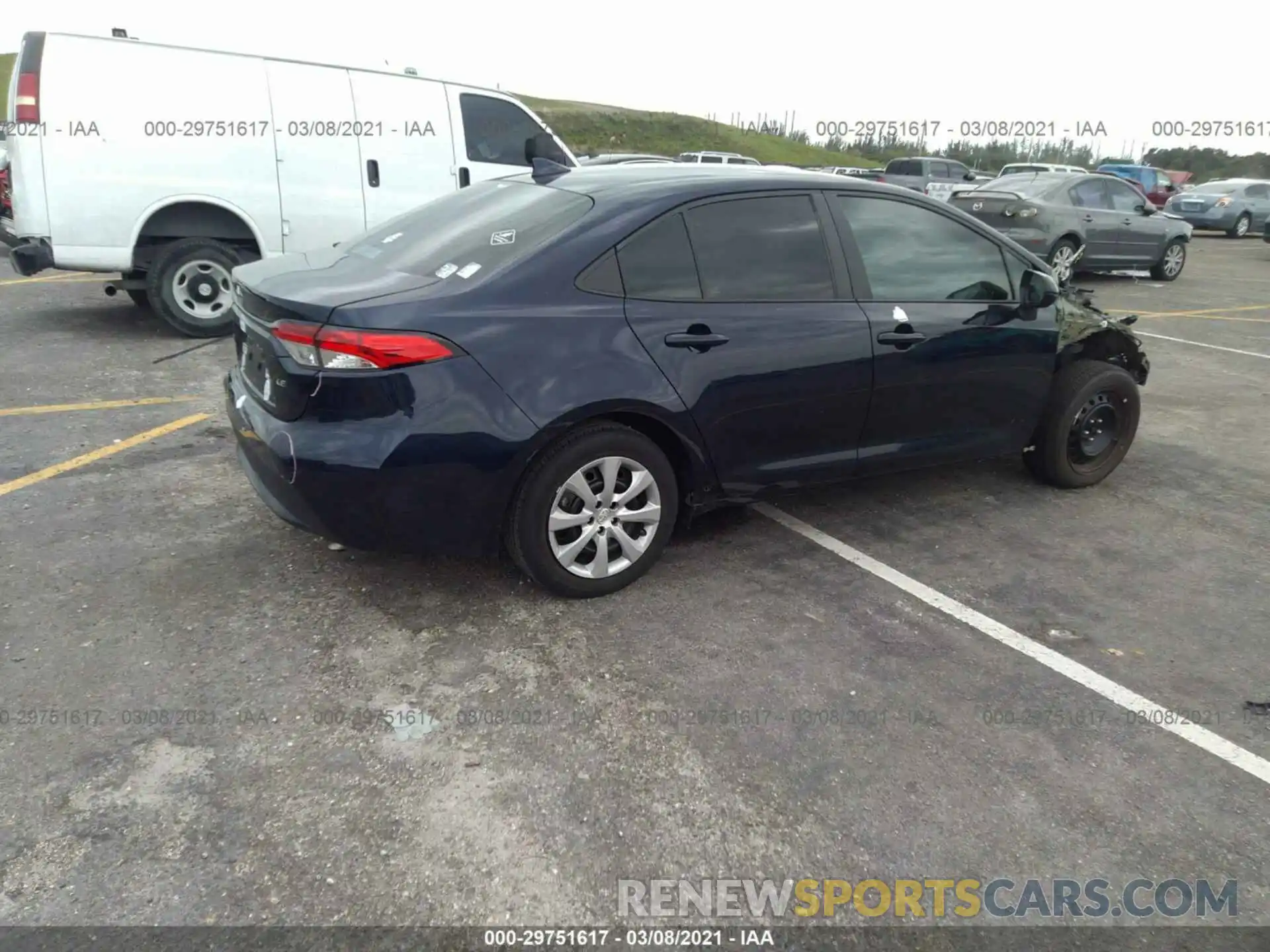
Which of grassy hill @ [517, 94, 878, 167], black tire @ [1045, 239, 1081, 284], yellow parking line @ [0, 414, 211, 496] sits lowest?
yellow parking line @ [0, 414, 211, 496]

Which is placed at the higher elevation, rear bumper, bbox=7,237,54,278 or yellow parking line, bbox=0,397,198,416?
rear bumper, bbox=7,237,54,278

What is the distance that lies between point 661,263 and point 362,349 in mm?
1209

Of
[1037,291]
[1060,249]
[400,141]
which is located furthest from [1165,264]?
[400,141]

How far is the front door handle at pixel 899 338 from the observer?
13.3ft

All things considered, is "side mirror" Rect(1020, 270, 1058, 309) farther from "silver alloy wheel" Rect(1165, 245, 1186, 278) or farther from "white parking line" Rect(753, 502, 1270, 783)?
"silver alloy wheel" Rect(1165, 245, 1186, 278)

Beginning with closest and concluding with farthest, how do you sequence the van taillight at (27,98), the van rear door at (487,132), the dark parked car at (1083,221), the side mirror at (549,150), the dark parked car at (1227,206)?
the van taillight at (27,98) → the side mirror at (549,150) → the van rear door at (487,132) → the dark parked car at (1083,221) → the dark parked car at (1227,206)

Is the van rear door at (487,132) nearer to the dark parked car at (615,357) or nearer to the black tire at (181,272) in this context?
A: the black tire at (181,272)

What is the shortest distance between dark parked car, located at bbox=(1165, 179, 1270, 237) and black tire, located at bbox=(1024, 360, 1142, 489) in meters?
23.1

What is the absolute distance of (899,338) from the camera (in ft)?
13.4

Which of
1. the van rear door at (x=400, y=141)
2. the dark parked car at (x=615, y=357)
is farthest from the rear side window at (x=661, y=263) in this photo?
the van rear door at (x=400, y=141)

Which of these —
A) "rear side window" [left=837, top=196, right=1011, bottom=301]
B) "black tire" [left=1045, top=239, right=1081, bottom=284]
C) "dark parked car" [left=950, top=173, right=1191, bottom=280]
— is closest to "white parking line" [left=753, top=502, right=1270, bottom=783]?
"rear side window" [left=837, top=196, right=1011, bottom=301]

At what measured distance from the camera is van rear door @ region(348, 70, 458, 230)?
7672 mm

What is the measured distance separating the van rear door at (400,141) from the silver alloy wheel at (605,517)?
485 centimetres

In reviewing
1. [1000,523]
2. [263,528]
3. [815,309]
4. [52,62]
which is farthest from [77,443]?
[1000,523]
